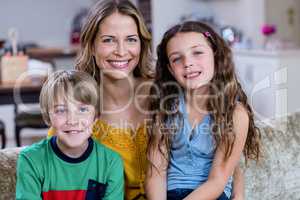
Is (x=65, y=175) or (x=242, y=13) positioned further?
(x=242, y=13)

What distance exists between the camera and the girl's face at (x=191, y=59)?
1588 mm

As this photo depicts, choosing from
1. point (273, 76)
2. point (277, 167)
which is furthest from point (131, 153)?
point (273, 76)

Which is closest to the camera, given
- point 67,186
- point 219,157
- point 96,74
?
point 67,186

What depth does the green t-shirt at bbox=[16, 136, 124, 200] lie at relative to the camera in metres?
1.42

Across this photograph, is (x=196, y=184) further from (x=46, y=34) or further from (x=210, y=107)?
(x=46, y=34)

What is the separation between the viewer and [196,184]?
1.62m

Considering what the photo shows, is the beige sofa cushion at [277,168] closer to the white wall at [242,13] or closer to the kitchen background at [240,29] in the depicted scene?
the kitchen background at [240,29]

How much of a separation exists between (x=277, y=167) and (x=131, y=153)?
0.59 m

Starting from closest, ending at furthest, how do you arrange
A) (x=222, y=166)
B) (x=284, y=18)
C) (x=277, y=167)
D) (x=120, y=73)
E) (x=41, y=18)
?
1. (x=222, y=166)
2. (x=120, y=73)
3. (x=277, y=167)
4. (x=284, y=18)
5. (x=41, y=18)

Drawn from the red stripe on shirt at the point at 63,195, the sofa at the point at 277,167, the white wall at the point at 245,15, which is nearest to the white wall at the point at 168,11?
the white wall at the point at 245,15

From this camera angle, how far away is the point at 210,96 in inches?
65.6

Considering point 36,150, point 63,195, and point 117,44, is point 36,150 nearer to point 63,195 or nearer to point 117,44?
point 63,195

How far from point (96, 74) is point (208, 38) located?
40cm

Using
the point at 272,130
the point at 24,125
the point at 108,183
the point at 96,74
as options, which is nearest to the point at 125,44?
the point at 96,74
